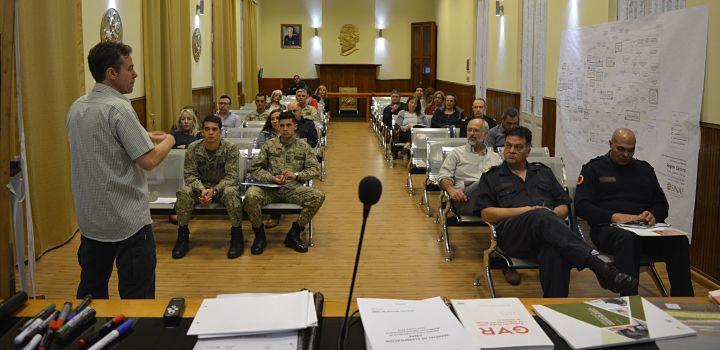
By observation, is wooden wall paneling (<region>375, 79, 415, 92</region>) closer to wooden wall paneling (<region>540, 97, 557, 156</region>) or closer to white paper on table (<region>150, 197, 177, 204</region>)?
wooden wall paneling (<region>540, 97, 557, 156</region>)

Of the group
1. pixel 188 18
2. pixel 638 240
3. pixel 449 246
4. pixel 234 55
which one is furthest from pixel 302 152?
pixel 234 55

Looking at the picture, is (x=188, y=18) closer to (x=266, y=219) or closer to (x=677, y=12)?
(x=266, y=219)

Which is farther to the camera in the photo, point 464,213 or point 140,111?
point 140,111

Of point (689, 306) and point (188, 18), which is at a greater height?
point (188, 18)

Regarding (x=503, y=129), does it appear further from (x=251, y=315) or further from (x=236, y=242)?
(x=251, y=315)

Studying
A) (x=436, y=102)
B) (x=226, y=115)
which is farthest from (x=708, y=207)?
(x=226, y=115)

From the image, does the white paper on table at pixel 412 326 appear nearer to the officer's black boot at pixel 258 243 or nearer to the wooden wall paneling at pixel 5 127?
the wooden wall paneling at pixel 5 127

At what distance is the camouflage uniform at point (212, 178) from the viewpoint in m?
5.30

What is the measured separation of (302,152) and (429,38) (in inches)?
561

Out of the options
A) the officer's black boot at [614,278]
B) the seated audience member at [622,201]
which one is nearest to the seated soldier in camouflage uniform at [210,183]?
the seated audience member at [622,201]

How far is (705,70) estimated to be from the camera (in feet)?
15.3

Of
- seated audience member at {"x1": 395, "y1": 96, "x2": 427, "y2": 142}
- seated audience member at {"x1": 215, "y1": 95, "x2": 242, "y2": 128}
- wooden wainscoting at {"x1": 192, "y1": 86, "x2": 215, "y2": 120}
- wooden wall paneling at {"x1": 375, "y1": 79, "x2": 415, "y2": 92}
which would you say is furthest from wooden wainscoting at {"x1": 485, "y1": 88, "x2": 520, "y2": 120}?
wooden wall paneling at {"x1": 375, "y1": 79, "x2": 415, "y2": 92}

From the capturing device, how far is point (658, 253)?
4020 mm

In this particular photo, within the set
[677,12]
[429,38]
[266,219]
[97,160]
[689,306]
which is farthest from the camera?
[429,38]
